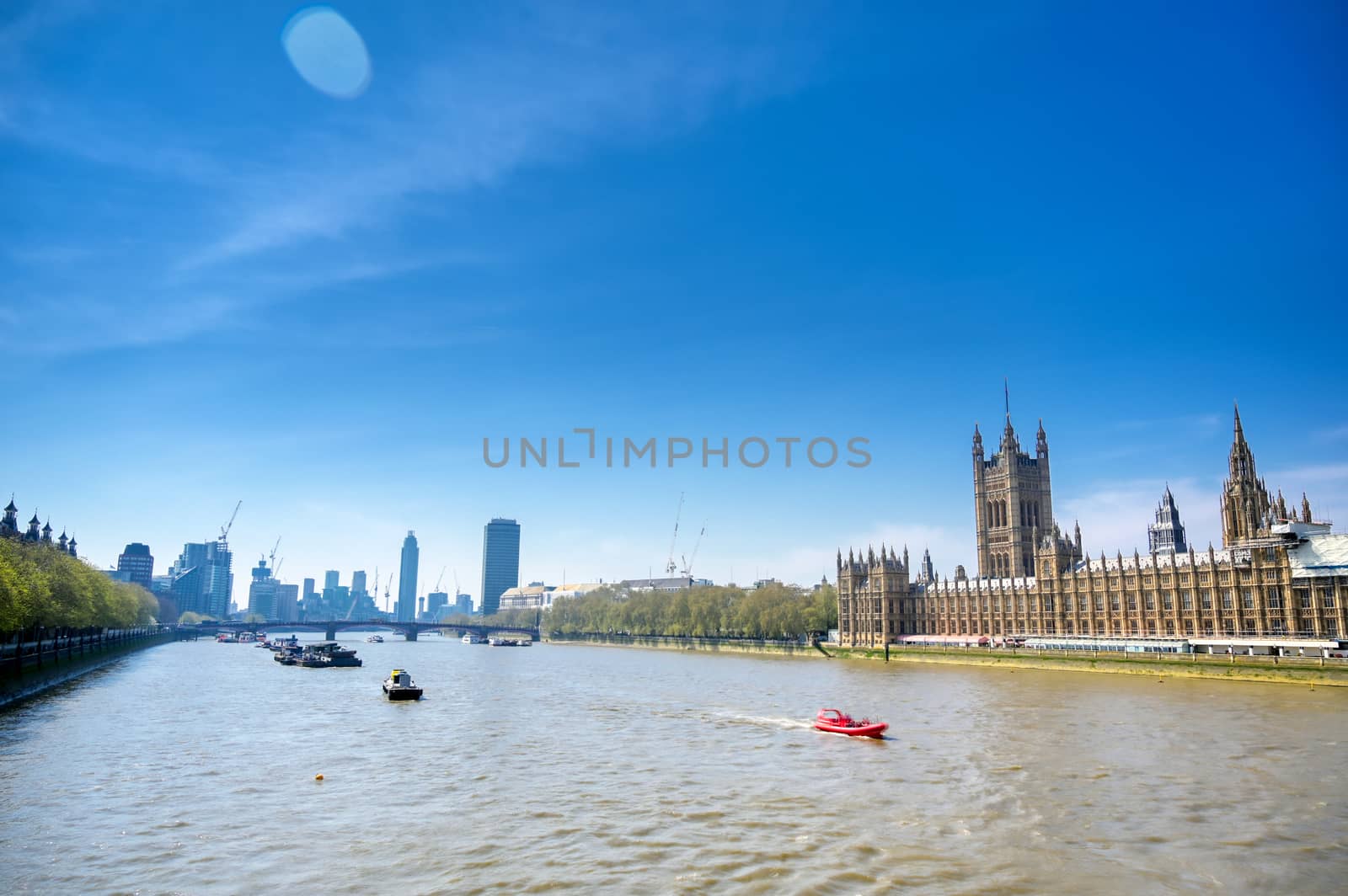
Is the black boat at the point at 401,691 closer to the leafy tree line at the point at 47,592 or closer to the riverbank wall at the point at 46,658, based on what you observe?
the riverbank wall at the point at 46,658

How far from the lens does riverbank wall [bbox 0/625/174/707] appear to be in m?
86.9

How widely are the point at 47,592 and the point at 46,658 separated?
2072 cm

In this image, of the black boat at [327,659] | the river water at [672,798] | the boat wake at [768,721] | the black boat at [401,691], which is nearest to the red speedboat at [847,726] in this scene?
the river water at [672,798]

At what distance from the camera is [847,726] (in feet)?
215

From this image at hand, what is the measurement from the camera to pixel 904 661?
175 m

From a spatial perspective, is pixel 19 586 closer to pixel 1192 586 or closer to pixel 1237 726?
pixel 1237 726

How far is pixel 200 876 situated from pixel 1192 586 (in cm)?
15964

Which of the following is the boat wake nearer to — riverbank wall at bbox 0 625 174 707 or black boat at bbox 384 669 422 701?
black boat at bbox 384 669 422 701

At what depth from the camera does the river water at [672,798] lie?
31922 millimetres

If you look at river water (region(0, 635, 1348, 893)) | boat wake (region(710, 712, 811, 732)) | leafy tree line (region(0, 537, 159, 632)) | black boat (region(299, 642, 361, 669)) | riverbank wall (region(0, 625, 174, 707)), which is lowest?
black boat (region(299, 642, 361, 669))

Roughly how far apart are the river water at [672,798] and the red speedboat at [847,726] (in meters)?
1.18

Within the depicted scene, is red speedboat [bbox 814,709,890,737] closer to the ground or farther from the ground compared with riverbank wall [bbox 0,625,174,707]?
closer to the ground

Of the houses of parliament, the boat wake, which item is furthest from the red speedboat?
the houses of parliament

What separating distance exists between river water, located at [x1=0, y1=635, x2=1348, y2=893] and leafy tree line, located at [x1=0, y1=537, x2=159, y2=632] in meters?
9.96
